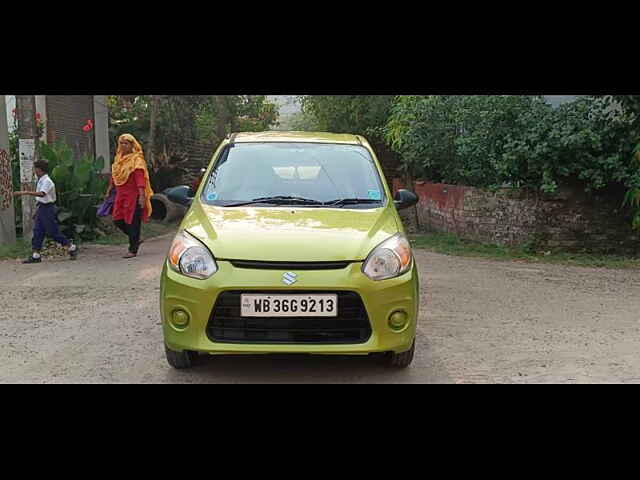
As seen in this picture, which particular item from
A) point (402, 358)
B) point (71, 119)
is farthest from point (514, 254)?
point (71, 119)

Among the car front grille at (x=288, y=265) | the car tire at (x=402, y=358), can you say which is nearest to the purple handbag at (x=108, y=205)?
the car front grille at (x=288, y=265)

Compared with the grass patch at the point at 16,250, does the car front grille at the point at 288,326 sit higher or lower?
higher

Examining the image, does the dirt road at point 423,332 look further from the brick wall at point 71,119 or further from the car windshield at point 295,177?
the brick wall at point 71,119

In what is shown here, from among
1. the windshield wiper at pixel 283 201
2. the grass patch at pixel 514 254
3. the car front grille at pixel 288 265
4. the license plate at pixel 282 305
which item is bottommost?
the grass patch at pixel 514 254

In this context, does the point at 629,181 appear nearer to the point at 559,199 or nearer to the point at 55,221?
the point at 559,199

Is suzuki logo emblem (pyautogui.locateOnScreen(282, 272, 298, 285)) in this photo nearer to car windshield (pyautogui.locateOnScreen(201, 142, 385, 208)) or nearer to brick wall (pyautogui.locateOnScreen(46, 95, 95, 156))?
car windshield (pyautogui.locateOnScreen(201, 142, 385, 208))

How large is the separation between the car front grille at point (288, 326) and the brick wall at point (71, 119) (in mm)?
10405

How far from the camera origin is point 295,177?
5.28 m

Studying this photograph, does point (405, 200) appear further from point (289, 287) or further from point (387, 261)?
point (289, 287)

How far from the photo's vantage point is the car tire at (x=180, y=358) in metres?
4.54

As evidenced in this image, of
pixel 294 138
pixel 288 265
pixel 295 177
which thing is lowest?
pixel 288 265

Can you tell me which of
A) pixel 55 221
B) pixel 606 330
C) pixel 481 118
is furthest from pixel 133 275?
pixel 481 118

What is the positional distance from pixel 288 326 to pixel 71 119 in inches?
464

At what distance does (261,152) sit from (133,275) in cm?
345
